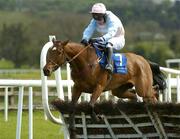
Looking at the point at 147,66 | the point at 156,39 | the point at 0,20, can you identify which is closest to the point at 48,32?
the point at 0,20

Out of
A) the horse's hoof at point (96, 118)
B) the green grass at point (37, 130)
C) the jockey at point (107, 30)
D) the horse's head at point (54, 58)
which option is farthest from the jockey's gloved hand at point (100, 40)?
the green grass at point (37, 130)

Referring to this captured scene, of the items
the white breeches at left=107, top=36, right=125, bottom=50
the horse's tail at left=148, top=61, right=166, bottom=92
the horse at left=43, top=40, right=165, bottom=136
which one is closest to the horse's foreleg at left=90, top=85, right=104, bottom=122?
the horse at left=43, top=40, right=165, bottom=136

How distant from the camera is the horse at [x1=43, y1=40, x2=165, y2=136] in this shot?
8.29m

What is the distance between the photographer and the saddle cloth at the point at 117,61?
8.70m

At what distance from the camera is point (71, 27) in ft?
223

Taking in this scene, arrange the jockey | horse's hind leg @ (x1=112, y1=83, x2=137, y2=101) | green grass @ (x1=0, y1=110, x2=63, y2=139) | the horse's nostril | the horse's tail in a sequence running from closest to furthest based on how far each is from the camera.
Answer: the horse's nostril, the jockey, horse's hind leg @ (x1=112, y1=83, x2=137, y2=101), the horse's tail, green grass @ (x1=0, y1=110, x2=63, y2=139)

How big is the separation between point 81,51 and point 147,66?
1.33m

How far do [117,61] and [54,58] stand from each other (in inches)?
36.6

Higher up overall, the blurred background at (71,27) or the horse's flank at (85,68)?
the horse's flank at (85,68)

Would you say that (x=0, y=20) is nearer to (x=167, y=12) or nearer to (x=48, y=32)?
(x=48, y=32)

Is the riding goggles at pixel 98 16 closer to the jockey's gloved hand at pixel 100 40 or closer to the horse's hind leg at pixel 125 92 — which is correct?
the jockey's gloved hand at pixel 100 40

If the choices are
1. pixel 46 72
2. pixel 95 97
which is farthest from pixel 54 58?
pixel 95 97

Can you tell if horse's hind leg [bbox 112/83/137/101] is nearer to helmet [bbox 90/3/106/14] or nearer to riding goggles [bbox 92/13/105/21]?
riding goggles [bbox 92/13/105/21]

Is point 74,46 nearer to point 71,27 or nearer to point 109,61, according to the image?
point 109,61
